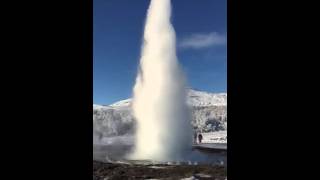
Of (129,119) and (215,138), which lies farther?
(129,119)

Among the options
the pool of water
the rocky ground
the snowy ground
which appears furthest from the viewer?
the snowy ground

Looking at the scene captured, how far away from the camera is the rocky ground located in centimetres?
3469

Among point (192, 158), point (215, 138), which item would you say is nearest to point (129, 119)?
point (215, 138)

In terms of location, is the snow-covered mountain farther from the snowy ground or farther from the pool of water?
the pool of water

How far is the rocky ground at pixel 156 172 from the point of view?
3469 centimetres

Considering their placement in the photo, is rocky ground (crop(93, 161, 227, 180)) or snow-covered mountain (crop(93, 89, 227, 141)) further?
snow-covered mountain (crop(93, 89, 227, 141))

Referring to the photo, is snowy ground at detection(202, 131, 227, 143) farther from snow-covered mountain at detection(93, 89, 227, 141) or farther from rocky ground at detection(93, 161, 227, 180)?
rocky ground at detection(93, 161, 227, 180)

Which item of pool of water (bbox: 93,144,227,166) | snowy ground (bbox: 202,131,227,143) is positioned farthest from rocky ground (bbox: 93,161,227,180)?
snowy ground (bbox: 202,131,227,143)

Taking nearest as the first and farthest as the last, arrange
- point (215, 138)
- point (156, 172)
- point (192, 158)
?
point (156, 172)
point (192, 158)
point (215, 138)

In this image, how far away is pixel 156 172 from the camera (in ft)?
126

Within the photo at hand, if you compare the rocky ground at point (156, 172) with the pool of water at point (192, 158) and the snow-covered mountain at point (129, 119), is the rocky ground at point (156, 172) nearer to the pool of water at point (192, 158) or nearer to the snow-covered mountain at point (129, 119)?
the pool of water at point (192, 158)

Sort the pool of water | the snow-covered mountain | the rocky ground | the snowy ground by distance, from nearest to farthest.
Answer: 1. the rocky ground
2. the pool of water
3. the snowy ground
4. the snow-covered mountain

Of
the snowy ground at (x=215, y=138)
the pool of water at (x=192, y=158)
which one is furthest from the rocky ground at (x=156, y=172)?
the snowy ground at (x=215, y=138)

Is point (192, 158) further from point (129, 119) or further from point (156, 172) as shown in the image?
point (129, 119)
